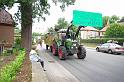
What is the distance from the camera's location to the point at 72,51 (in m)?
23.3

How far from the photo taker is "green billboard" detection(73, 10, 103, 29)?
77.2 ft

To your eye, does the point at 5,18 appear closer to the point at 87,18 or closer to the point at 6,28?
the point at 6,28

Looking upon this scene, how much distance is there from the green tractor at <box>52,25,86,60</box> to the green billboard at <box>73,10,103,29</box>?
33.0 inches

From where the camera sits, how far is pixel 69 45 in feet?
76.7

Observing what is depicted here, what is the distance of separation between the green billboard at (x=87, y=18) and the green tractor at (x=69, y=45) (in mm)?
838

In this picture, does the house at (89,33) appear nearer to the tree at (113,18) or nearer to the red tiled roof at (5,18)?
the tree at (113,18)

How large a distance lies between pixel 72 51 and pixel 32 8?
6434 mm

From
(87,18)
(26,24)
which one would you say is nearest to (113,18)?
(26,24)

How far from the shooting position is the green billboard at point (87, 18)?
2352 centimetres

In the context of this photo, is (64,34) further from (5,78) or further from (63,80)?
(5,78)

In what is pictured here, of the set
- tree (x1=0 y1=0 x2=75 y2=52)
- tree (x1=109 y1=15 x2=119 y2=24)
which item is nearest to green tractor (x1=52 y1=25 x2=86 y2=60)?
tree (x1=0 y1=0 x2=75 y2=52)

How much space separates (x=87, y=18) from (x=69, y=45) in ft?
8.65

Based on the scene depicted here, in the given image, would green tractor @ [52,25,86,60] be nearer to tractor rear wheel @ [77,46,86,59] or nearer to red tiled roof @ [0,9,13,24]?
tractor rear wheel @ [77,46,86,59]

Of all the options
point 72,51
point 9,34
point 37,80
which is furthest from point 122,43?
point 37,80
